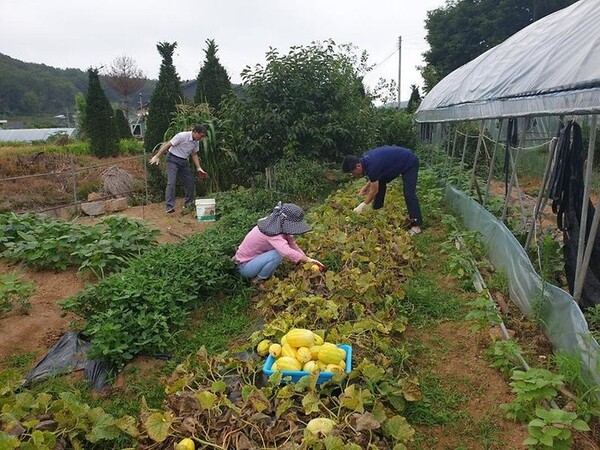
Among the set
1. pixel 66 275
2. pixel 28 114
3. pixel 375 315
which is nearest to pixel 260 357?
pixel 375 315

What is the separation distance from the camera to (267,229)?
170 inches

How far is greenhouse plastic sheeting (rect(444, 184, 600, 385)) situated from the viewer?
2869 mm

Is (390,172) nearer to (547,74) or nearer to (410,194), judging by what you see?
(410,194)

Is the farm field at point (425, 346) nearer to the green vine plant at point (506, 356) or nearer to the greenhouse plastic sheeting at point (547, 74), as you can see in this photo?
the green vine plant at point (506, 356)

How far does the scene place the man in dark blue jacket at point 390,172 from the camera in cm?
620

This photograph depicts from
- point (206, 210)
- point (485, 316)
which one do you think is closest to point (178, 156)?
point (206, 210)

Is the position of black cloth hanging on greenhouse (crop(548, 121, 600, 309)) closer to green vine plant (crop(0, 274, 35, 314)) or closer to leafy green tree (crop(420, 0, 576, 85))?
green vine plant (crop(0, 274, 35, 314))

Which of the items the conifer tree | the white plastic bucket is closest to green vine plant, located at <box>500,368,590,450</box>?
the white plastic bucket

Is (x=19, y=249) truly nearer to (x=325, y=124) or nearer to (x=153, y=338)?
(x=153, y=338)

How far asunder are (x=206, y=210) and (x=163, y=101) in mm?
5163

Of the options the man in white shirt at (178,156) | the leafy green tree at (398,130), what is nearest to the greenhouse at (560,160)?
the man in white shirt at (178,156)

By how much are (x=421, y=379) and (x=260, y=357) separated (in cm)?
105

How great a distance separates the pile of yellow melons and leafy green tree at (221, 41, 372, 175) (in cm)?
626

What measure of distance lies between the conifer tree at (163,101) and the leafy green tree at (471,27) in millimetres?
19958
